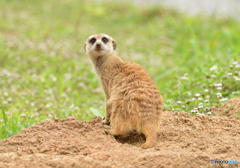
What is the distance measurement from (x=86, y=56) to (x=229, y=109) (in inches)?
185

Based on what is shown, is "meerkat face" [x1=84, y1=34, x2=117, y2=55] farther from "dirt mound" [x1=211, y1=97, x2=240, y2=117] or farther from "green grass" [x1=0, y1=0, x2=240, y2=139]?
"dirt mound" [x1=211, y1=97, x2=240, y2=117]

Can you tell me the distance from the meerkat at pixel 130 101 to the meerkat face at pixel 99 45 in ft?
0.96

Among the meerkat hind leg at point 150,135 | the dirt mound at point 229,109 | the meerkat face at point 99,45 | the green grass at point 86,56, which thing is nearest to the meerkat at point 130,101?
the meerkat hind leg at point 150,135

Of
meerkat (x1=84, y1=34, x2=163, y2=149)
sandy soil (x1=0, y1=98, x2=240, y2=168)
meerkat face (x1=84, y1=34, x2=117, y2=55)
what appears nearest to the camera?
sandy soil (x1=0, y1=98, x2=240, y2=168)

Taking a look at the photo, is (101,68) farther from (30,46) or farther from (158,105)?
(30,46)

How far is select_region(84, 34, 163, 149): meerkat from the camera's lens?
108 inches

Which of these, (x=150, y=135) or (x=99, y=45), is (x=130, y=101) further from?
(x=99, y=45)

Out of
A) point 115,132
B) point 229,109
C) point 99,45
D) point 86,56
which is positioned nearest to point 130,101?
point 115,132

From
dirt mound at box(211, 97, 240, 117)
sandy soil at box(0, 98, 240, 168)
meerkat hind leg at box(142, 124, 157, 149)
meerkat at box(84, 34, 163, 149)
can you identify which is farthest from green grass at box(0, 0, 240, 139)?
meerkat hind leg at box(142, 124, 157, 149)

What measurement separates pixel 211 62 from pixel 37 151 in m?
3.73

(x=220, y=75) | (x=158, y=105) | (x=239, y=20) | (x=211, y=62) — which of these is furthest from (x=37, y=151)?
(x=239, y=20)

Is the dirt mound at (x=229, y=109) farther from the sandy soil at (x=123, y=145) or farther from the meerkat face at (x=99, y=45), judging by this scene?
the meerkat face at (x=99, y=45)

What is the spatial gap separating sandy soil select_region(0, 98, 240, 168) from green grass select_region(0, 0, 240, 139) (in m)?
0.54

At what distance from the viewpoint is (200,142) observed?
8.69 feet
